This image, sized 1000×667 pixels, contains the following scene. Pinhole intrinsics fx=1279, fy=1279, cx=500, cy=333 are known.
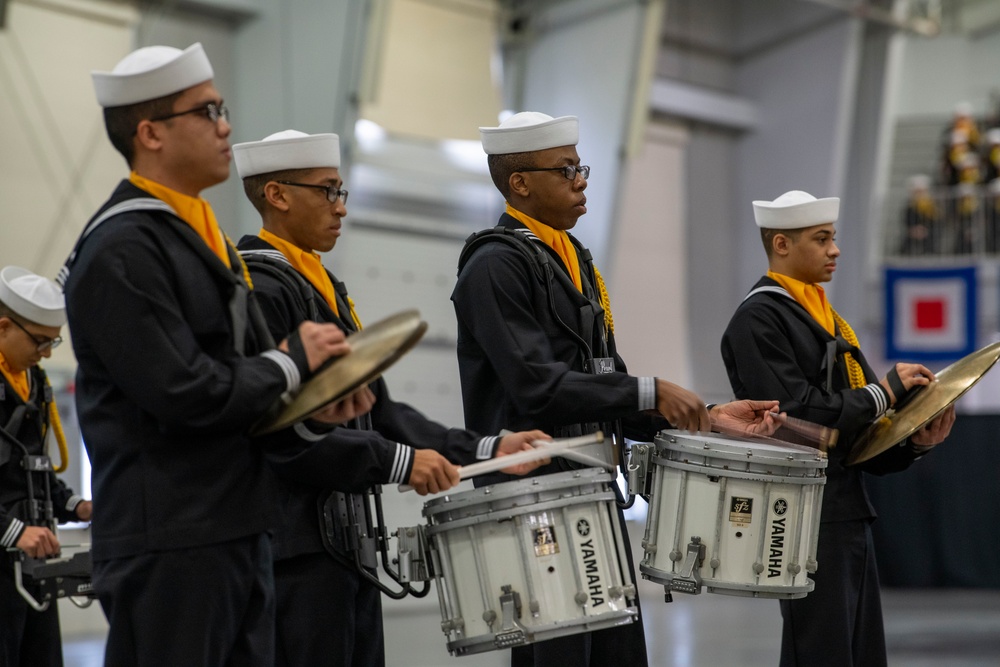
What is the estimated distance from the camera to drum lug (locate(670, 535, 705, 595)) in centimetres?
365

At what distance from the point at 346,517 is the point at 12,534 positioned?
1.74 metres

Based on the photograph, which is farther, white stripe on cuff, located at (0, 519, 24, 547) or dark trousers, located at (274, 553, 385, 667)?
white stripe on cuff, located at (0, 519, 24, 547)

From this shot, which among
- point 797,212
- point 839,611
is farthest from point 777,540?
point 797,212

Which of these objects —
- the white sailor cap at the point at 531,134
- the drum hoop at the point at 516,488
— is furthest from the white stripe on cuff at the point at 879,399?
the drum hoop at the point at 516,488

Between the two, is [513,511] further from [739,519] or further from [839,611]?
[839,611]

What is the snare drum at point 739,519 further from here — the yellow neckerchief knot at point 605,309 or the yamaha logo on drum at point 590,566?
the yamaha logo on drum at point 590,566

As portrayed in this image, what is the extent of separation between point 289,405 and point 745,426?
1.85 meters

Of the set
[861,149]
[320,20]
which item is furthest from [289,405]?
[861,149]

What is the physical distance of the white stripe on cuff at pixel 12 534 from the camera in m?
4.51

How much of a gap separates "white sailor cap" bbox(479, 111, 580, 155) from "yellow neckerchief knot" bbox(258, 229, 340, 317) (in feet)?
2.31

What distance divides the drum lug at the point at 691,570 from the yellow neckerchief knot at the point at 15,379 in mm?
2663

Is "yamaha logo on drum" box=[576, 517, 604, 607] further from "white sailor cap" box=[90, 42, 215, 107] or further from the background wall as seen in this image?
the background wall

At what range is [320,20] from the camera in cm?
1117

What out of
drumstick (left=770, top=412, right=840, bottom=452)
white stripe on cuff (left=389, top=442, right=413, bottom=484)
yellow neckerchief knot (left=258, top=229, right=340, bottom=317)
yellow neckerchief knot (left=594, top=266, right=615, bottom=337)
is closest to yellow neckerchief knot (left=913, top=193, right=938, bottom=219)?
drumstick (left=770, top=412, right=840, bottom=452)
